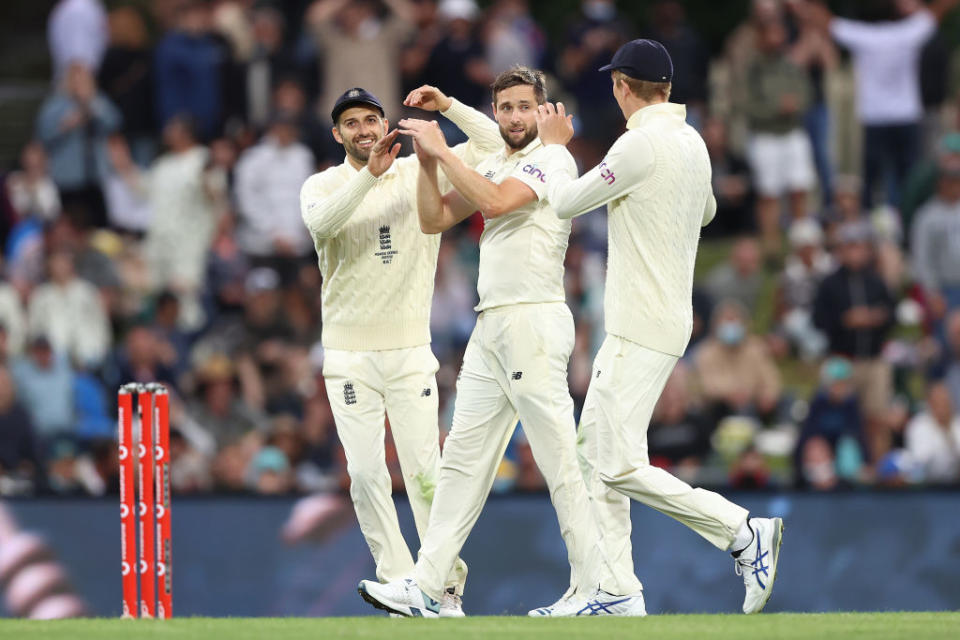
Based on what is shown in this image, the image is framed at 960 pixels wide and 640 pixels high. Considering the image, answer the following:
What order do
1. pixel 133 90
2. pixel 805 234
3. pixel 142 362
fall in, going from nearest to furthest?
pixel 142 362 → pixel 805 234 → pixel 133 90

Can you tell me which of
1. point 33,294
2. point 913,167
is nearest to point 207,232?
point 33,294

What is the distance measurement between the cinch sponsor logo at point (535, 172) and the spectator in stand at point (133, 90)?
9953mm

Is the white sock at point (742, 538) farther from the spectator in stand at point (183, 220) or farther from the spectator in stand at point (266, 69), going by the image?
the spectator in stand at point (266, 69)

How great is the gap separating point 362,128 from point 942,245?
8.74m

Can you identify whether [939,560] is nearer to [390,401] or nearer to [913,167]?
[390,401]

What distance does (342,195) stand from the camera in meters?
9.91

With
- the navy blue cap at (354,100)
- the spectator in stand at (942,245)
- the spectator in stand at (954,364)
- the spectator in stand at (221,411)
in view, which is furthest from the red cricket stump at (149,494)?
the spectator in stand at (942,245)

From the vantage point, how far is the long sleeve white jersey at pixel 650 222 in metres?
9.17

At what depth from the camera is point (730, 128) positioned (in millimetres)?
19422

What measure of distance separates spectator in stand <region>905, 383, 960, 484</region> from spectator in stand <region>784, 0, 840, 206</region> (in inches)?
175

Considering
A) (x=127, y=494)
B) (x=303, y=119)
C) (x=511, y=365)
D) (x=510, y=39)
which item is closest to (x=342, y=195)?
(x=511, y=365)

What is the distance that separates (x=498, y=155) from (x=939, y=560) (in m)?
5.35

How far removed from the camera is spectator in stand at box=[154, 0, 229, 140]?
60.6ft

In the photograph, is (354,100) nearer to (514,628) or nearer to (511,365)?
(511,365)
